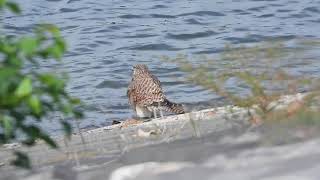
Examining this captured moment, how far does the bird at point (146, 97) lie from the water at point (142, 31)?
26 centimetres

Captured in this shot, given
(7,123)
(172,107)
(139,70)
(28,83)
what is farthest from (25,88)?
(139,70)

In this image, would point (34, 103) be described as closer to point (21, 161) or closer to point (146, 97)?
point (21, 161)

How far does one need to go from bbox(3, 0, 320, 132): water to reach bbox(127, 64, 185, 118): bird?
10.3 inches

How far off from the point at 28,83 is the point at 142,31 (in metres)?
12.2

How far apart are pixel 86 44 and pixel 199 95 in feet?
16.4

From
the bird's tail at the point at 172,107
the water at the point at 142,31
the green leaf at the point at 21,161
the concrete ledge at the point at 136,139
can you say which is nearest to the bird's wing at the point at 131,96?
the water at the point at 142,31

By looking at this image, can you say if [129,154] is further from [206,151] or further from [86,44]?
[86,44]

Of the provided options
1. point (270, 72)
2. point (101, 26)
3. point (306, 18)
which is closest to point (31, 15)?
point (101, 26)

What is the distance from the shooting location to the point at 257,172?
4.60 meters

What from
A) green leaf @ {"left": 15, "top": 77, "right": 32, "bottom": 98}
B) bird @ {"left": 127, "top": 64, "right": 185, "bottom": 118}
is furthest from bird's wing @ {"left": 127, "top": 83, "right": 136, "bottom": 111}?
green leaf @ {"left": 15, "top": 77, "right": 32, "bottom": 98}

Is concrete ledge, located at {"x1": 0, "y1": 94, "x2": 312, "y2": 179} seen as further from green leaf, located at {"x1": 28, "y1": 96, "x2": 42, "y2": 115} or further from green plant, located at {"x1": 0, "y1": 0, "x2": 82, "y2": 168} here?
green leaf, located at {"x1": 28, "y1": 96, "x2": 42, "y2": 115}

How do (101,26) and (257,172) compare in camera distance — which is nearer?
(257,172)

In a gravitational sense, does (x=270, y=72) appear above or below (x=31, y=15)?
above

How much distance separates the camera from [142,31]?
1617 centimetres
